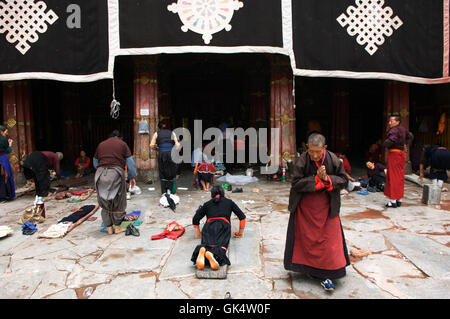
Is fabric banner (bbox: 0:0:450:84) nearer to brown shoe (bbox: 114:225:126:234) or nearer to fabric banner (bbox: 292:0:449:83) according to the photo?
fabric banner (bbox: 292:0:449:83)

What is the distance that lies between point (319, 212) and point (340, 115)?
11026 mm

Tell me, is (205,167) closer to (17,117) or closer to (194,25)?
(194,25)

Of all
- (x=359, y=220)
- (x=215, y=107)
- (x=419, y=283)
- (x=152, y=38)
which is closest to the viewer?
(x=419, y=283)

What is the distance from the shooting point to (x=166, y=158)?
830 cm

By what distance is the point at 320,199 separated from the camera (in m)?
4.00

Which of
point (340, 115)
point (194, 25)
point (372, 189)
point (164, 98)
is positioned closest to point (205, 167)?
point (194, 25)

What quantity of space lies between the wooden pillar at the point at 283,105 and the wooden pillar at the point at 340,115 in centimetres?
446

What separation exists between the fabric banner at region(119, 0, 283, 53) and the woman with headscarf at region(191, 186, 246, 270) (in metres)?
4.70

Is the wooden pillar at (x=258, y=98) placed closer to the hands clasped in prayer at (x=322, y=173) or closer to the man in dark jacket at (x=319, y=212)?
the man in dark jacket at (x=319, y=212)

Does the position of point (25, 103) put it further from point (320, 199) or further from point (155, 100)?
point (320, 199)

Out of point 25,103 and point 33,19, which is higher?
→ point 33,19

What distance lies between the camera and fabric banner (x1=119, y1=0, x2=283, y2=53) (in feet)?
28.3
